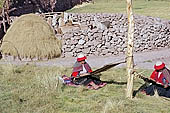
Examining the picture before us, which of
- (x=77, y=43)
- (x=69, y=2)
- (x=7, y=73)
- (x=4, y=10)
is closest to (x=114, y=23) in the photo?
(x=77, y=43)

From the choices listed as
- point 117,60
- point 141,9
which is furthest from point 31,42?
point 141,9

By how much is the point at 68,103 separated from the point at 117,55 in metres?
6.08

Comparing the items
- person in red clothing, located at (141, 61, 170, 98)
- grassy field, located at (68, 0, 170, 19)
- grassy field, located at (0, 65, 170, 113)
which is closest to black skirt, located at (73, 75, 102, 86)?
grassy field, located at (0, 65, 170, 113)

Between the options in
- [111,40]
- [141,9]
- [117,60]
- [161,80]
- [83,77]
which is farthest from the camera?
[141,9]

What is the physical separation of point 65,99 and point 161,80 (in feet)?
6.90

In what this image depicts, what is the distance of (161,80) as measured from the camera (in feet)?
21.6

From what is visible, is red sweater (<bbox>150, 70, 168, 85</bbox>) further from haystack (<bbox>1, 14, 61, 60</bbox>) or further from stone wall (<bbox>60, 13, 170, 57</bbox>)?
haystack (<bbox>1, 14, 61, 60</bbox>)

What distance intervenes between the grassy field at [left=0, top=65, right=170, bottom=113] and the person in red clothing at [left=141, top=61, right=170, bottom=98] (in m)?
0.26

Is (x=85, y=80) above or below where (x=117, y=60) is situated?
above

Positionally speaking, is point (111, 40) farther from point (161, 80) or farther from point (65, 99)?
point (65, 99)

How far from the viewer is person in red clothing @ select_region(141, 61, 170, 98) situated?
6.45m

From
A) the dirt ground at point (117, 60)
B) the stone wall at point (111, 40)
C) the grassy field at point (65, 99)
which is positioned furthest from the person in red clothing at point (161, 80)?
the stone wall at point (111, 40)

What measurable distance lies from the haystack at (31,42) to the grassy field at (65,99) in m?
3.50

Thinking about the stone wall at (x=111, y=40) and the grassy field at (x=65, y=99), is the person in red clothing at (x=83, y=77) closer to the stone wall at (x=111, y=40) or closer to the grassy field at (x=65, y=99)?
the grassy field at (x=65, y=99)
